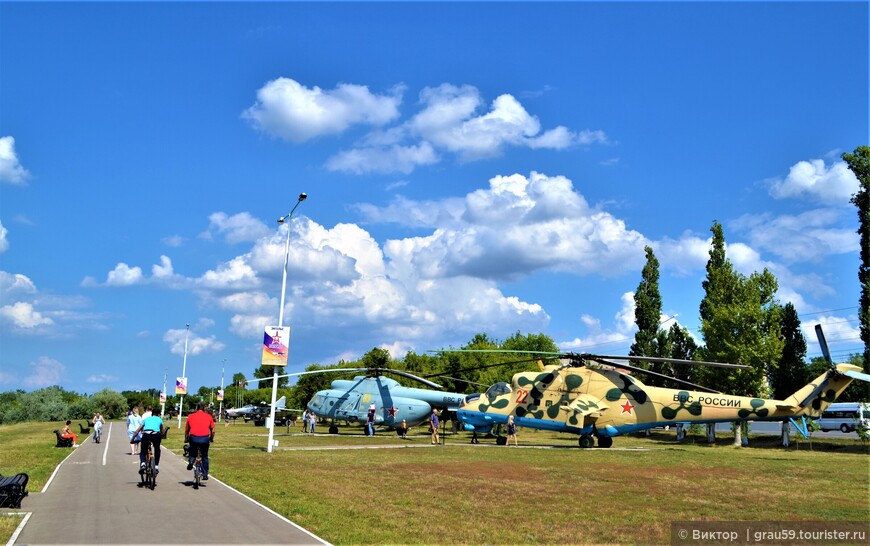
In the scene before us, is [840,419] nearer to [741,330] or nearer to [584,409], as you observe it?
[741,330]

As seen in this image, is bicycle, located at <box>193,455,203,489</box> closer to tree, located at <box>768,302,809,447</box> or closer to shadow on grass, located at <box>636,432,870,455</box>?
shadow on grass, located at <box>636,432,870,455</box>

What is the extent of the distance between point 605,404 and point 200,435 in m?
21.6

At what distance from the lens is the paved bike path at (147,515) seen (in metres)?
10.1

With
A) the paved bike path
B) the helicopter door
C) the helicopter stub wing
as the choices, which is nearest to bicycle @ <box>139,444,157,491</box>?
the paved bike path

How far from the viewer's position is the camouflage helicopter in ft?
95.9

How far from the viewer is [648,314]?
56750mm

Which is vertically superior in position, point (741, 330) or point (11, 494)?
point (741, 330)

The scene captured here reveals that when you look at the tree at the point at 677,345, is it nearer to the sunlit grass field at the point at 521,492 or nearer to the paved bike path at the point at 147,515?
the sunlit grass field at the point at 521,492

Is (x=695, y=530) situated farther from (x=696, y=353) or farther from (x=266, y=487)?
(x=696, y=353)

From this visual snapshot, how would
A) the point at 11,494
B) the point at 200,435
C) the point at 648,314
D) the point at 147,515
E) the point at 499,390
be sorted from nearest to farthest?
the point at 147,515
the point at 11,494
the point at 200,435
the point at 499,390
the point at 648,314

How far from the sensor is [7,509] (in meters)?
12.0

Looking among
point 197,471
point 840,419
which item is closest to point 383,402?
point 197,471

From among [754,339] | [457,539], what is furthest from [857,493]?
[754,339]

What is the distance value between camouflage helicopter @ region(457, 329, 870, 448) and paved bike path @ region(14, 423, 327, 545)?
1955 centimetres
